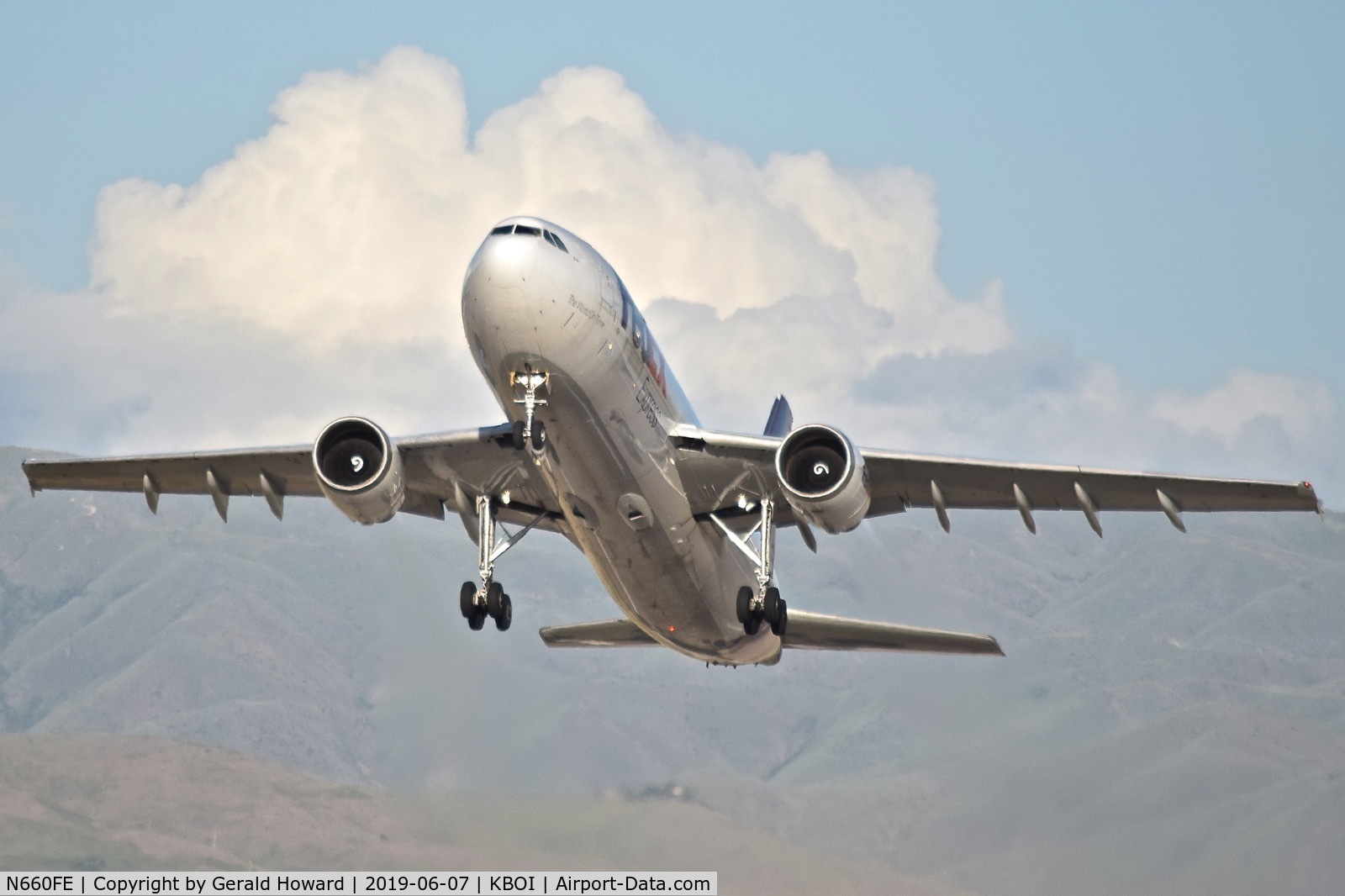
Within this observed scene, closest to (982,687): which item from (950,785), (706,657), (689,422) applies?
(950,785)

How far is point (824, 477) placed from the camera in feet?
104

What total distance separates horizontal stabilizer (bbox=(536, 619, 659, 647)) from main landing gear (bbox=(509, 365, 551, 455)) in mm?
10325

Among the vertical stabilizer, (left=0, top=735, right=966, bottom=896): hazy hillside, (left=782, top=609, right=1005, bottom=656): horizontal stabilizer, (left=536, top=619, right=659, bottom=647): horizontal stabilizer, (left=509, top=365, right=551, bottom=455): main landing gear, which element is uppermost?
(left=0, top=735, right=966, bottom=896): hazy hillside

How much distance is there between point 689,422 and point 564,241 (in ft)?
19.5

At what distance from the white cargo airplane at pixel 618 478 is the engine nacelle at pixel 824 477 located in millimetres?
31

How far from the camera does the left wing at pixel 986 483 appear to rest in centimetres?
3259

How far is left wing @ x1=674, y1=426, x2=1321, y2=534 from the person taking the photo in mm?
32594

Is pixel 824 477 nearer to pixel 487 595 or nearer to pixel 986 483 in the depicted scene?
pixel 986 483

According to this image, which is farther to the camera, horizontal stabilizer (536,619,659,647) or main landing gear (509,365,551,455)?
horizontal stabilizer (536,619,659,647)

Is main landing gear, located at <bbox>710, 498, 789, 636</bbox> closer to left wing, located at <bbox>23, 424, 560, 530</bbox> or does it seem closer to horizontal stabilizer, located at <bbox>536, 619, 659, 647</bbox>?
left wing, located at <bbox>23, 424, 560, 530</bbox>

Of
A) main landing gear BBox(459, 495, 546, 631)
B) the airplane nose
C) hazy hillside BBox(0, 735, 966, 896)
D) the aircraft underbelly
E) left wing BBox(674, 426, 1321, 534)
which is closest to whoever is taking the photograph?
the airplane nose
